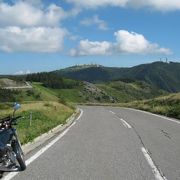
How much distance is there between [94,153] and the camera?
11.9 metres

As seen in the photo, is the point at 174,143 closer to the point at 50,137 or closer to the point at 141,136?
the point at 141,136

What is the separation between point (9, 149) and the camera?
8.05 metres

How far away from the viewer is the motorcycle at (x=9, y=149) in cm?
793

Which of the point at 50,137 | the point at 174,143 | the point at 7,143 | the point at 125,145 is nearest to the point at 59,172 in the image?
the point at 7,143

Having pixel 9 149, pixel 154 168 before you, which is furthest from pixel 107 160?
pixel 9 149

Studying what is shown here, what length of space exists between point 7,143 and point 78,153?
409cm

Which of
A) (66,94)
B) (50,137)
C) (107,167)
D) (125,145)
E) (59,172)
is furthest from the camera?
(66,94)

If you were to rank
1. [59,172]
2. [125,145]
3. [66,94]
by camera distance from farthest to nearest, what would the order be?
[66,94] → [125,145] → [59,172]

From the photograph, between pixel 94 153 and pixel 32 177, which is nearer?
pixel 32 177

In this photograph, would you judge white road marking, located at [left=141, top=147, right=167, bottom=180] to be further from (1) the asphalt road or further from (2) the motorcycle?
(2) the motorcycle

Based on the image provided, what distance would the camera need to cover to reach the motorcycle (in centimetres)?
793

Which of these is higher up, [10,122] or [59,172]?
[10,122]

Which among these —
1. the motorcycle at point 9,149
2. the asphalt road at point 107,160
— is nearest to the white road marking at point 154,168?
the asphalt road at point 107,160

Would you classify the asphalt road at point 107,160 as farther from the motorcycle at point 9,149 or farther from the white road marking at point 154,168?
the motorcycle at point 9,149
